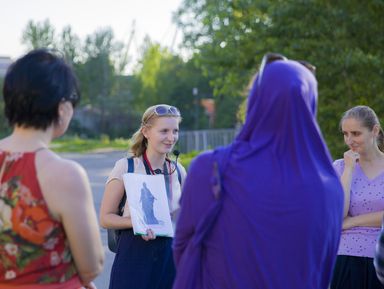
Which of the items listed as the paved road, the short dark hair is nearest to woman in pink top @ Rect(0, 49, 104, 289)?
the short dark hair

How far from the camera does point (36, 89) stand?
3080 mm

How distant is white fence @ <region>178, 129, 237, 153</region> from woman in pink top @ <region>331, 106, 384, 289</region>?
3375 centimetres

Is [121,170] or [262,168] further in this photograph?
[121,170]

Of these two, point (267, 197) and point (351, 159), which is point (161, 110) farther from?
point (267, 197)

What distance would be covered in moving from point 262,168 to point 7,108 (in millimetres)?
989

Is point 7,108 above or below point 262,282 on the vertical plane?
above

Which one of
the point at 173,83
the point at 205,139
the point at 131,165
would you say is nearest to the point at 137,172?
the point at 131,165

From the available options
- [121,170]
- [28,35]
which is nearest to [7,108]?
[121,170]

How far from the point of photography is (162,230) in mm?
4926

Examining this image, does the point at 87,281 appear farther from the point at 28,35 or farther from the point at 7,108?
the point at 28,35

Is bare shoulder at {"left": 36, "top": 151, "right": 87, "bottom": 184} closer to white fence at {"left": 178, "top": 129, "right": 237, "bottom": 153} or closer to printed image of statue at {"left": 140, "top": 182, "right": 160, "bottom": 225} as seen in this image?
printed image of statue at {"left": 140, "top": 182, "right": 160, "bottom": 225}

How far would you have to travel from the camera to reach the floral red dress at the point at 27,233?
3041 millimetres

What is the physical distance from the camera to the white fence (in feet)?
130

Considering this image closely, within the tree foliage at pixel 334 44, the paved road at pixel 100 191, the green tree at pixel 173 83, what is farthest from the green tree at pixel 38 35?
the tree foliage at pixel 334 44
